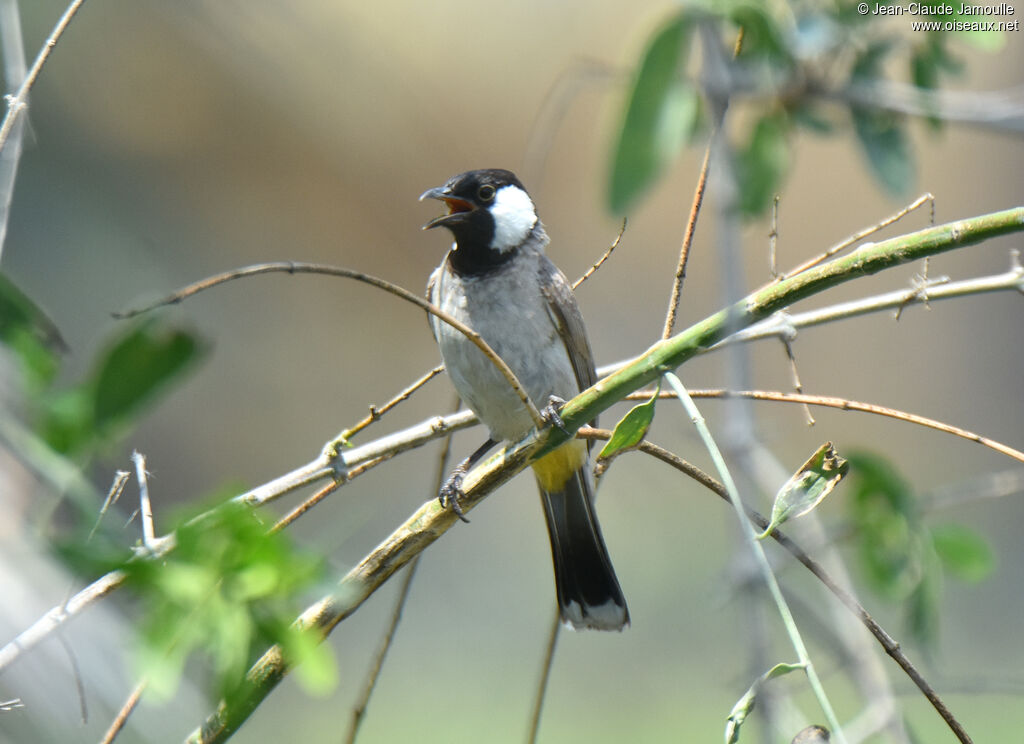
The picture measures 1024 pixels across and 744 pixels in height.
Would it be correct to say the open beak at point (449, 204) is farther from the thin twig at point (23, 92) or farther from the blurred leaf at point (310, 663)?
the blurred leaf at point (310, 663)

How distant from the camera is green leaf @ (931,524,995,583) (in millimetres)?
1347

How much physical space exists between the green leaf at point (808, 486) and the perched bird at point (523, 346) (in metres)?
1.33

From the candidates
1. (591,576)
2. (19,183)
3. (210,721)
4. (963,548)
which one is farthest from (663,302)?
(210,721)

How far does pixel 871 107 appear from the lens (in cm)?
95

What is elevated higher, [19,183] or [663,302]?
[19,183]

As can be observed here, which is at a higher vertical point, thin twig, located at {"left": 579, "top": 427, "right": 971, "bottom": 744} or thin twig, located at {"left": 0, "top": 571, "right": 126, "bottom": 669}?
thin twig, located at {"left": 0, "top": 571, "right": 126, "bottom": 669}

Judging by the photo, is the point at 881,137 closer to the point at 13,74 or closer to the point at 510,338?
the point at 13,74

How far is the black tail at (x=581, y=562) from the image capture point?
2502 millimetres

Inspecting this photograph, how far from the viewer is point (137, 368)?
62 centimetres

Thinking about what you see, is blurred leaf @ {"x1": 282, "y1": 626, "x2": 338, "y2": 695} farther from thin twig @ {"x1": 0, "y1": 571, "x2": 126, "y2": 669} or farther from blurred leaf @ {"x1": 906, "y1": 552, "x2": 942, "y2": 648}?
blurred leaf @ {"x1": 906, "y1": 552, "x2": 942, "y2": 648}

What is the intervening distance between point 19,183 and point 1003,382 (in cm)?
646


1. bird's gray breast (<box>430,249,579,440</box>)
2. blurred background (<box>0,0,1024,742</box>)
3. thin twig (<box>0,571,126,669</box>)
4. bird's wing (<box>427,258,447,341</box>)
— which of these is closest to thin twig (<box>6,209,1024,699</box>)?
thin twig (<box>0,571,126,669</box>)

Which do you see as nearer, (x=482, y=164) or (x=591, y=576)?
(x=591, y=576)

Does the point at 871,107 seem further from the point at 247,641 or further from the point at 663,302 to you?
the point at 663,302
